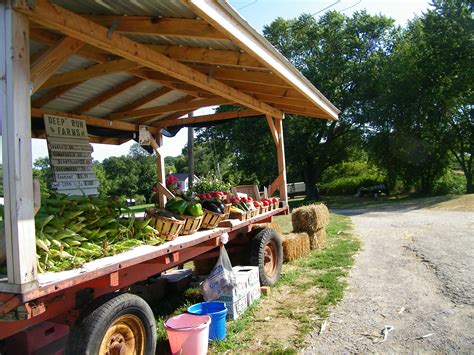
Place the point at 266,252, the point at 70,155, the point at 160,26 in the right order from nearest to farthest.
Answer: the point at 160,26 < the point at 70,155 < the point at 266,252

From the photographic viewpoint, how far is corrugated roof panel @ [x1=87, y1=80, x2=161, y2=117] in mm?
6757

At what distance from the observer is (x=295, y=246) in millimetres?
8602

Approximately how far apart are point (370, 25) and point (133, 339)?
3235 cm

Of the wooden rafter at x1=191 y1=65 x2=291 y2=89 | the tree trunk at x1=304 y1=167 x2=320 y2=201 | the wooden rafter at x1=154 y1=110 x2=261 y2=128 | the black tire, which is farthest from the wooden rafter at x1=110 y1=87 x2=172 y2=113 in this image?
the tree trunk at x1=304 y1=167 x2=320 y2=201

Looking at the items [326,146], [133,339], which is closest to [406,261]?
[133,339]

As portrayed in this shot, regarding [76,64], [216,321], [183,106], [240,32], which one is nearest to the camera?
[240,32]

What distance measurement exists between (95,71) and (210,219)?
2125 mm

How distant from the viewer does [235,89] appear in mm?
6391

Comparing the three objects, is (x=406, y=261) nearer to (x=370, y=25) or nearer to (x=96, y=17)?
(x=96, y=17)

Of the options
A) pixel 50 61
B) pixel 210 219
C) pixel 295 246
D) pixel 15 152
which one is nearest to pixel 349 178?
pixel 295 246

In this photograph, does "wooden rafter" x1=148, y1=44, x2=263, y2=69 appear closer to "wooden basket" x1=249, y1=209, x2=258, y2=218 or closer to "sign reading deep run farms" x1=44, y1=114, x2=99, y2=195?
"wooden basket" x1=249, y1=209, x2=258, y2=218

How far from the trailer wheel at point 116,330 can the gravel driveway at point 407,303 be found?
5.91 ft

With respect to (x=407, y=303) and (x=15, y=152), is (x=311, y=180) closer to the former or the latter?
(x=407, y=303)

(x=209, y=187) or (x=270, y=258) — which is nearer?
(x=270, y=258)
